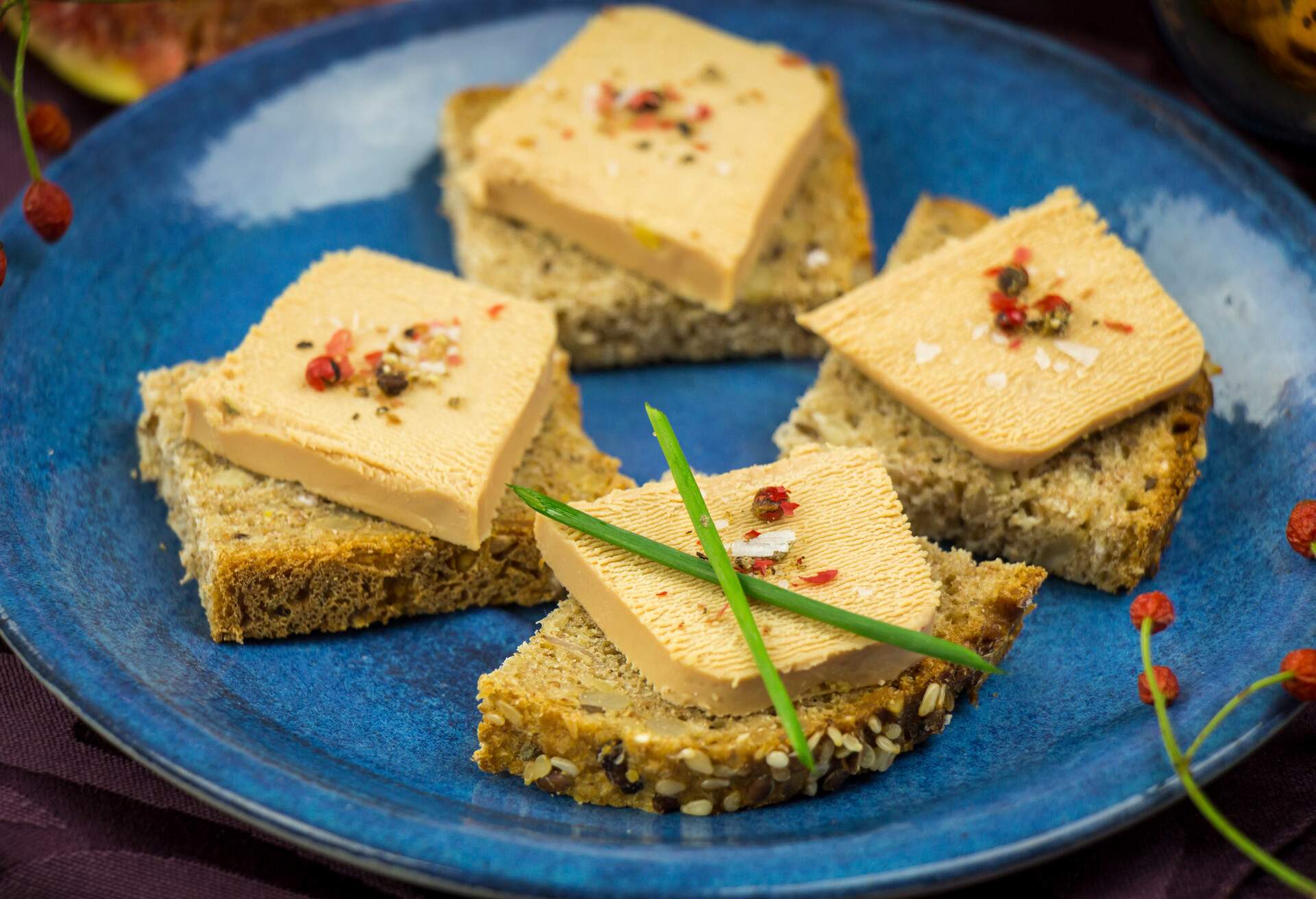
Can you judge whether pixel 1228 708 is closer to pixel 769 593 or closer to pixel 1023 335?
pixel 769 593

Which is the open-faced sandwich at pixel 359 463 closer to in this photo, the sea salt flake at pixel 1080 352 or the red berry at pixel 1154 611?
the sea salt flake at pixel 1080 352

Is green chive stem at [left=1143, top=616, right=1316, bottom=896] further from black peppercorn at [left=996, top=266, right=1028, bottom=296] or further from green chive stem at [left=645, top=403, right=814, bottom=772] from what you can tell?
black peppercorn at [left=996, top=266, right=1028, bottom=296]

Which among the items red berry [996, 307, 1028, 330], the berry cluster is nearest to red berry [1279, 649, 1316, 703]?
red berry [996, 307, 1028, 330]

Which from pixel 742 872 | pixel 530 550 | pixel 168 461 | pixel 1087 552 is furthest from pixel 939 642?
pixel 168 461

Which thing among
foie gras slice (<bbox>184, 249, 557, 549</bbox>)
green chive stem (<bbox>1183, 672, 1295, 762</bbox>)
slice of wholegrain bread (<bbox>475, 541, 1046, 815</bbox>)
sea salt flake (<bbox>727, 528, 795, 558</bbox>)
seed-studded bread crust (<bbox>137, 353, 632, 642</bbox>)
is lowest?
seed-studded bread crust (<bbox>137, 353, 632, 642</bbox>)

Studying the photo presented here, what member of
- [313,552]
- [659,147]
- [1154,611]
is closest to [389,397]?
[313,552]

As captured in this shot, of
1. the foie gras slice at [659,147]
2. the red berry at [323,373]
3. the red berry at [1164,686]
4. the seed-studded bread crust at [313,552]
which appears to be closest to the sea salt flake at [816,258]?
the foie gras slice at [659,147]

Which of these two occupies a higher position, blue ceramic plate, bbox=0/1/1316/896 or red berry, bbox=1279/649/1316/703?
red berry, bbox=1279/649/1316/703
